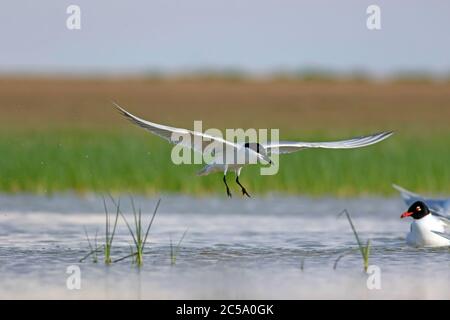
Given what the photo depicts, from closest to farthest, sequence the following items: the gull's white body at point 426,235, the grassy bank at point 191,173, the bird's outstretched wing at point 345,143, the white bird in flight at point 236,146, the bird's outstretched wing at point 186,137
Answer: the bird's outstretched wing at point 186,137
the white bird in flight at point 236,146
the bird's outstretched wing at point 345,143
the gull's white body at point 426,235
the grassy bank at point 191,173

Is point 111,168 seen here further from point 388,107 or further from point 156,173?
point 388,107

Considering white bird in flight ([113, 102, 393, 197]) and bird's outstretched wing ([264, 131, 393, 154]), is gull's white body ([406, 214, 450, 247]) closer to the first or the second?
bird's outstretched wing ([264, 131, 393, 154])

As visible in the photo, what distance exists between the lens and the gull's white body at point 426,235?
1290cm

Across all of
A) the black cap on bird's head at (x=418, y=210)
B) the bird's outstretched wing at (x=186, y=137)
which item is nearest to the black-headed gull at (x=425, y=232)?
the black cap on bird's head at (x=418, y=210)

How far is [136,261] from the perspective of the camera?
11281 millimetres

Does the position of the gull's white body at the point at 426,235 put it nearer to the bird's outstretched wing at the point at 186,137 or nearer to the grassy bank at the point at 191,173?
the bird's outstretched wing at the point at 186,137

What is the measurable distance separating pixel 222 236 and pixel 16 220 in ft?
10.4

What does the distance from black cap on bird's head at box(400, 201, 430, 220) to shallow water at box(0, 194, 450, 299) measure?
359 millimetres

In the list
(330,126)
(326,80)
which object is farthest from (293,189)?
(326,80)

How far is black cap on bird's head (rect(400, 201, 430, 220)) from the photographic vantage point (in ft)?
43.9

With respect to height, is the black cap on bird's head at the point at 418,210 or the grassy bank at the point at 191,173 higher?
the grassy bank at the point at 191,173
